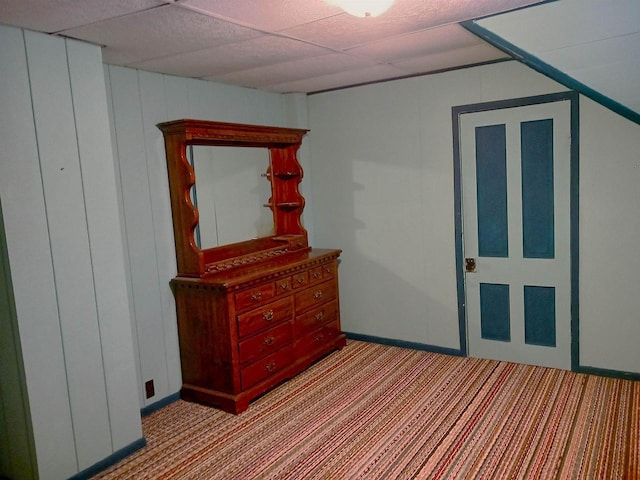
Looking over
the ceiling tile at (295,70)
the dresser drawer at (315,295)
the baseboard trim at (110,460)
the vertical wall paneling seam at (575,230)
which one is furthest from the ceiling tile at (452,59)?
the baseboard trim at (110,460)

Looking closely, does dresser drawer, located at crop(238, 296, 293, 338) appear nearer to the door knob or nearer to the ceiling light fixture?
the door knob

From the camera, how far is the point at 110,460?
2721mm

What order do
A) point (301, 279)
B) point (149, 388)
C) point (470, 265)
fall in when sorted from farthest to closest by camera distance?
point (470, 265), point (301, 279), point (149, 388)

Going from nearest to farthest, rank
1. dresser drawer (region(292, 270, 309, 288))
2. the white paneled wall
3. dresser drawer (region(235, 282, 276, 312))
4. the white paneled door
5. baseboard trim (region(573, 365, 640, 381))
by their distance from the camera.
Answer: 1. the white paneled wall
2. dresser drawer (region(235, 282, 276, 312))
3. baseboard trim (region(573, 365, 640, 381))
4. the white paneled door
5. dresser drawer (region(292, 270, 309, 288))

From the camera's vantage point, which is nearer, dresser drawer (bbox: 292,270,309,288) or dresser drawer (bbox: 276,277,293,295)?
dresser drawer (bbox: 276,277,293,295)

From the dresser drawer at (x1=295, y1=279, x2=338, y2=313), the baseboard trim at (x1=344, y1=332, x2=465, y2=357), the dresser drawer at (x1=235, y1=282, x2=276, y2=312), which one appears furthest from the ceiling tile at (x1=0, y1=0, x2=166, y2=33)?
the baseboard trim at (x1=344, y1=332, x2=465, y2=357)

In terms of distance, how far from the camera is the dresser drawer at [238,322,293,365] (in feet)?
10.8

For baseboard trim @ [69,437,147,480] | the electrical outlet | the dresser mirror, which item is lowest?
baseboard trim @ [69,437,147,480]

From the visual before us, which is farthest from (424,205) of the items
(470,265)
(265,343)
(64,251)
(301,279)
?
(64,251)

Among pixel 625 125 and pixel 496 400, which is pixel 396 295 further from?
pixel 625 125

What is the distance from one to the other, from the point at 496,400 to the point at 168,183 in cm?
259

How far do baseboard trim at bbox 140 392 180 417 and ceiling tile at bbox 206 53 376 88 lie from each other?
2.27 metres

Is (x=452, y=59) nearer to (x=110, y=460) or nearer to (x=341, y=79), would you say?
(x=341, y=79)

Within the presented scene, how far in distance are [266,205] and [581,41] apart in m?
2.47
